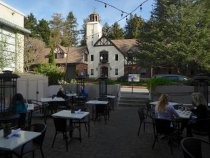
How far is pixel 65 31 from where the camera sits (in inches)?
2862

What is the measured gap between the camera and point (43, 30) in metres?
70.6

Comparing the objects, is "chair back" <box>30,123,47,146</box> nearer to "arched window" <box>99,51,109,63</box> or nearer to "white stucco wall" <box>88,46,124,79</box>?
"white stucco wall" <box>88,46,124,79</box>

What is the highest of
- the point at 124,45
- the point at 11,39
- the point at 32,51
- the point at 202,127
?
the point at 124,45

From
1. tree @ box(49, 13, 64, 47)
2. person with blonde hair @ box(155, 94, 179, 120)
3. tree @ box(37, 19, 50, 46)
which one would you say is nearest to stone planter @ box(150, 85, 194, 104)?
person with blonde hair @ box(155, 94, 179, 120)

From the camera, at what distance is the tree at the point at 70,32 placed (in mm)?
71175

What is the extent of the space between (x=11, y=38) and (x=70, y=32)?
171 feet

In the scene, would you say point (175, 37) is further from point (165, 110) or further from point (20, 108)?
point (20, 108)

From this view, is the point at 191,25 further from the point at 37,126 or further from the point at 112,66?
the point at 37,126

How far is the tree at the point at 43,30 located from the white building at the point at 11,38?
43.7 meters

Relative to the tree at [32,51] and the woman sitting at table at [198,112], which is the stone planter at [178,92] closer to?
the woman sitting at table at [198,112]

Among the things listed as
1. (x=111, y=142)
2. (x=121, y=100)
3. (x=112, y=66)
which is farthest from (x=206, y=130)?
(x=112, y=66)

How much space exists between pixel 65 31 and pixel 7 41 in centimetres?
5110

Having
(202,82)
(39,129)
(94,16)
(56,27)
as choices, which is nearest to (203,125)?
(39,129)

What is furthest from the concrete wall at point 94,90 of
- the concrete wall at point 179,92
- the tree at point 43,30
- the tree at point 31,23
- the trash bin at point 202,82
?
the tree at point 31,23
